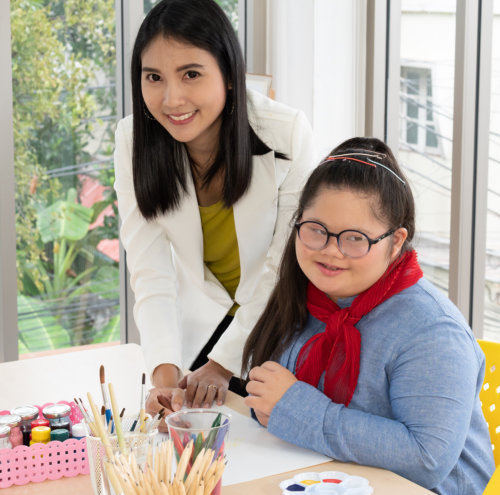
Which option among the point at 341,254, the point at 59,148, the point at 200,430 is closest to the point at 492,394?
Result: the point at 341,254

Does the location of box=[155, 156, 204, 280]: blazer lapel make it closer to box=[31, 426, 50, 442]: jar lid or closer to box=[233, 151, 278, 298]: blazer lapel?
box=[233, 151, 278, 298]: blazer lapel

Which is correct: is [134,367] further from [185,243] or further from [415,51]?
[415,51]

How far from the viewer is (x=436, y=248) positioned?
3.03 m

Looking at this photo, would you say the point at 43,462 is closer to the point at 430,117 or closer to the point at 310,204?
the point at 310,204

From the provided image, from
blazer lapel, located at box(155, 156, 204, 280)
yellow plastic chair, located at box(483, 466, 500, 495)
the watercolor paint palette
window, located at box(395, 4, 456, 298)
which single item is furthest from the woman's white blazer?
window, located at box(395, 4, 456, 298)

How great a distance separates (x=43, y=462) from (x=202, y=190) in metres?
0.84

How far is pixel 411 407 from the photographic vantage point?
3.67ft

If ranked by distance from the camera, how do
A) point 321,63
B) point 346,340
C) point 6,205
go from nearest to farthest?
point 346,340 < point 6,205 < point 321,63

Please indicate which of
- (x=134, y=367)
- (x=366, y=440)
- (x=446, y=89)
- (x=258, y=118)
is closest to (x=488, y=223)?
(x=446, y=89)

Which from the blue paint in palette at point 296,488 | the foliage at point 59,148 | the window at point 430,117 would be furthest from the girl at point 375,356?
the foliage at point 59,148

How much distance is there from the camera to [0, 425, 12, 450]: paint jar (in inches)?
44.1

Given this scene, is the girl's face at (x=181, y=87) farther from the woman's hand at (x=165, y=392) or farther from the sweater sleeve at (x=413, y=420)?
the sweater sleeve at (x=413, y=420)

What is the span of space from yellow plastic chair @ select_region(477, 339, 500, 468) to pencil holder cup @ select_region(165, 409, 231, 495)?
0.62 m

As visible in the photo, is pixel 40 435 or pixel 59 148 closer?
pixel 40 435
